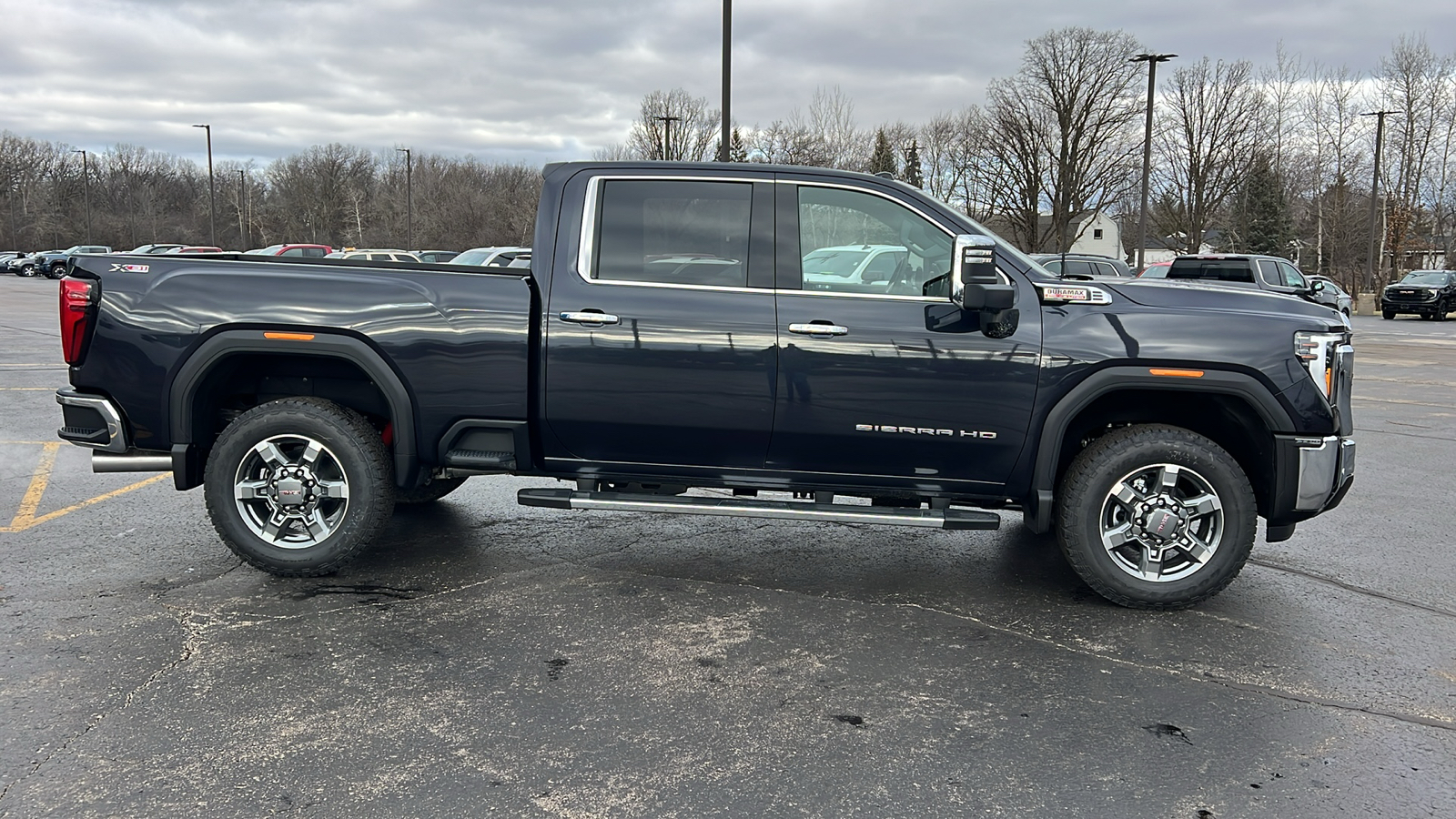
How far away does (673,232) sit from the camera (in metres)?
4.74

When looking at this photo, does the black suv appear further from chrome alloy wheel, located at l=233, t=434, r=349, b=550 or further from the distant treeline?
the distant treeline

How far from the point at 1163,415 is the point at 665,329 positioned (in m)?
2.45

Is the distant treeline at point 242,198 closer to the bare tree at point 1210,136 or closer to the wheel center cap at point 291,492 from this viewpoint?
the bare tree at point 1210,136

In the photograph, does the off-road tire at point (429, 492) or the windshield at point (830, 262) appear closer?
the windshield at point (830, 262)

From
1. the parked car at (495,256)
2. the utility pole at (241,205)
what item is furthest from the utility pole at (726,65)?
the utility pole at (241,205)

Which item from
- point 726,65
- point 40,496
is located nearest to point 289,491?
point 40,496

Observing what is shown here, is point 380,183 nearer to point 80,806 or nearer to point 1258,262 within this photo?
point 1258,262

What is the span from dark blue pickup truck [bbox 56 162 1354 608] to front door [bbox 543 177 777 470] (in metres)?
0.01

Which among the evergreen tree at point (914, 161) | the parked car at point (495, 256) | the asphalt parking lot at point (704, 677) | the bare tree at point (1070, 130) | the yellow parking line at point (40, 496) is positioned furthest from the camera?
the evergreen tree at point (914, 161)

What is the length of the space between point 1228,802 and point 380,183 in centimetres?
10401

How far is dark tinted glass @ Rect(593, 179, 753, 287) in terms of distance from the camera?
184 inches

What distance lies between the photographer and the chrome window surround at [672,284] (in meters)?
4.56

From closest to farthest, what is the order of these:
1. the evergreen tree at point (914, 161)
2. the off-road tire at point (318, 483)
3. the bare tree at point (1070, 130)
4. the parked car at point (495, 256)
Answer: the off-road tire at point (318, 483)
the parked car at point (495, 256)
the bare tree at point (1070, 130)
the evergreen tree at point (914, 161)

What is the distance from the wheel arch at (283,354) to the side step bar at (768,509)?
0.63m
